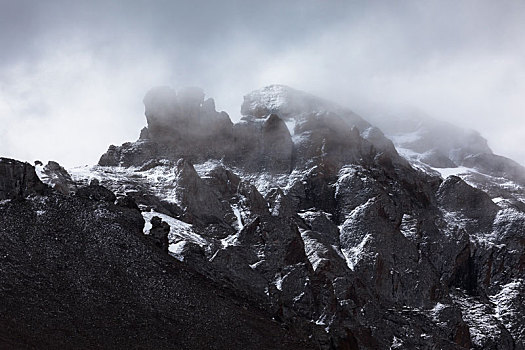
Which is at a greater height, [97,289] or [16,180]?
[16,180]

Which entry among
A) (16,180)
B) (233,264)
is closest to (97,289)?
(16,180)

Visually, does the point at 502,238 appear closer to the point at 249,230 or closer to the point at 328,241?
the point at 328,241

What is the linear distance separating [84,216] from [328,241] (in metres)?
69.7

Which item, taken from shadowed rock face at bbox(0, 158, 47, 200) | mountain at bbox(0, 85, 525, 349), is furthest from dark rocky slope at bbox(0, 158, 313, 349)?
mountain at bbox(0, 85, 525, 349)

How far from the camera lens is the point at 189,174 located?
177m

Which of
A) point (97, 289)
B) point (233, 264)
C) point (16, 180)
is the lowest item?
point (97, 289)

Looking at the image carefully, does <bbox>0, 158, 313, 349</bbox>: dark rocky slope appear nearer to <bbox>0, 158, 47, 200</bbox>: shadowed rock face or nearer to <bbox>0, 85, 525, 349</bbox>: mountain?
<bbox>0, 158, 47, 200</bbox>: shadowed rock face

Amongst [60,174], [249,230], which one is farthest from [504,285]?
[60,174]

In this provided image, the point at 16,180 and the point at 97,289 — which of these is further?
the point at 16,180

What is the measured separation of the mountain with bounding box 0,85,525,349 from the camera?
103 metres

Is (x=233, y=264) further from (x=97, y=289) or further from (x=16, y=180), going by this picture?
(x=97, y=289)

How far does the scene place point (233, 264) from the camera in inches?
5571

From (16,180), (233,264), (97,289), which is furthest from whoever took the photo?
(233,264)

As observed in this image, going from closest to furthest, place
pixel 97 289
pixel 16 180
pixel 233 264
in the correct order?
1. pixel 97 289
2. pixel 16 180
3. pixel 233 264
